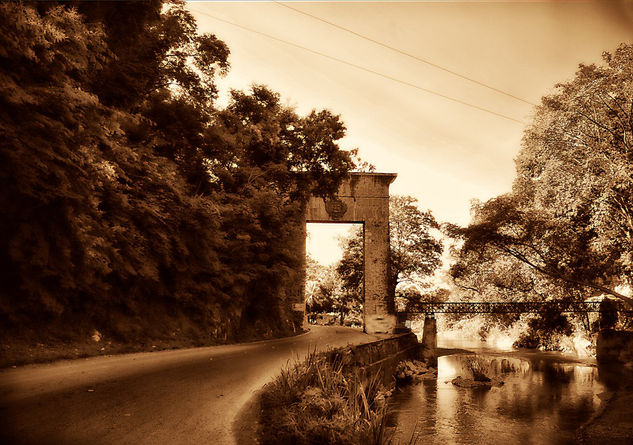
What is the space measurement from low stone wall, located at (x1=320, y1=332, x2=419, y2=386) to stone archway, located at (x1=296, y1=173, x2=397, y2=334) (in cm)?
319

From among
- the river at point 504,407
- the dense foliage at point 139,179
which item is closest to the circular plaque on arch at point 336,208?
the dense foliage at point 139,179

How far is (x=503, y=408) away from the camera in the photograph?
1168 cm

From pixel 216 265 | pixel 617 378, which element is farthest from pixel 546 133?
pixel 216 265

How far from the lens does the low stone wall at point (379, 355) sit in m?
9.16

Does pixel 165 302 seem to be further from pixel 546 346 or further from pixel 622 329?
pixel 546 346

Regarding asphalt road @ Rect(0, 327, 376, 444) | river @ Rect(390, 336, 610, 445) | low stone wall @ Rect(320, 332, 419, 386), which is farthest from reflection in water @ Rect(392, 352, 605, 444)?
asphalt road @ Rect(0, 327, 376, 444)

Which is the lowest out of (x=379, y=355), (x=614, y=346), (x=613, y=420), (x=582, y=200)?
(x=613, y=420)

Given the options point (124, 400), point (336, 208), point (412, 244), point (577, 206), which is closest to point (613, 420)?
point (577, 206)

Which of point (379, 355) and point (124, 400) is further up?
point (124, 400)

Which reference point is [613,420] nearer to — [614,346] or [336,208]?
[614,346]

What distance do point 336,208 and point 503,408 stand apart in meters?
14.2

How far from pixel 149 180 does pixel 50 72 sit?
3928 millimetres

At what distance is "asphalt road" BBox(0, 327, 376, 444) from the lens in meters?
4.05

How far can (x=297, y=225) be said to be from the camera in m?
18.5
